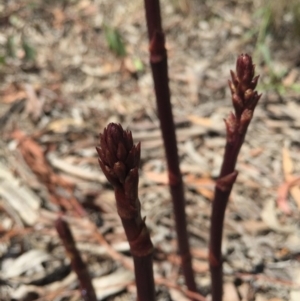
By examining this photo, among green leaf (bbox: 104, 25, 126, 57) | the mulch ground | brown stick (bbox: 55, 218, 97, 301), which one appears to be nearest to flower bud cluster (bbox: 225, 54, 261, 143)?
brown stick (bbox: 55, 218, 97, 301)

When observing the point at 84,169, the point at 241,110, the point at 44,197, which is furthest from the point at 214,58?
the point at 241,110

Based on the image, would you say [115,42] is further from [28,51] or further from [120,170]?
[120,170]

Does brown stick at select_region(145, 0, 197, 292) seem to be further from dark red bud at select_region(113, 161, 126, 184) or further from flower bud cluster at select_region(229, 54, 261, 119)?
dark red bud at select_region(113, 161, 126, 184)

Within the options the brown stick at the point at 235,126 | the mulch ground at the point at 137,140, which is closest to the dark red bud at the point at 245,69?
the brown stick at the point at 235,126

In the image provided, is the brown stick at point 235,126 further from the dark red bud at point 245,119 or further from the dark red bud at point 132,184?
the dark red bud at point 132,184

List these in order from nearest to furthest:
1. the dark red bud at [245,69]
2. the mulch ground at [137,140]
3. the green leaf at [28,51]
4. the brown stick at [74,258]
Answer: the dark red bud at [245,69], the brown stick at [74,258], the mulch ground at [137,140], the green leaf at [28,51]
